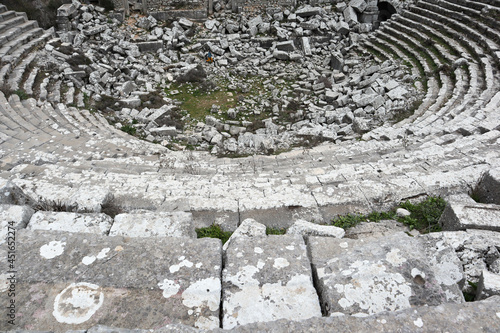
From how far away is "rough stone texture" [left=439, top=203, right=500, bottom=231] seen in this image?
12.5ft

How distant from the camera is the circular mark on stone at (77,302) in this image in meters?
2.48

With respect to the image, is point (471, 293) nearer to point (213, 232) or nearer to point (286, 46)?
point (213, 232)

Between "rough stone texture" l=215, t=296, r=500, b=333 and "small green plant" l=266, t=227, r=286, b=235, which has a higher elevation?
"rough stone texture" l=215, t=296, r=500, b=333

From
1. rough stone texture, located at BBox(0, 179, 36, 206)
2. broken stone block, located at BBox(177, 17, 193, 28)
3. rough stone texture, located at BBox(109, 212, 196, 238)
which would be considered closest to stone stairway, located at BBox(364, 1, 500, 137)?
rough stone texture, located at BBox(109, 212, 196, 238)

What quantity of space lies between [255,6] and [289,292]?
19605 mm

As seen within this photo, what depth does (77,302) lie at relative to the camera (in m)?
2.57

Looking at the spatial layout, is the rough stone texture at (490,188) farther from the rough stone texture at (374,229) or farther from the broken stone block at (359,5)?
Result: the broken stone block at (359,5)

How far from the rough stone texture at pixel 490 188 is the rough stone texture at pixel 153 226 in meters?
4.18

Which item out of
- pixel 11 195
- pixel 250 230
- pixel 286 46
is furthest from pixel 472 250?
pixel 286 46

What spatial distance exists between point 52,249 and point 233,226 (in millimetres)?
2291

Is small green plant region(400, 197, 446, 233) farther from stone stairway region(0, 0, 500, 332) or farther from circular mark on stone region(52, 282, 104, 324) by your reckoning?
circular mark on stone region(52, 282, 104, 324)

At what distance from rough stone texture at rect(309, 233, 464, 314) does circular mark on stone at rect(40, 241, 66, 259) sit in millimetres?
2356

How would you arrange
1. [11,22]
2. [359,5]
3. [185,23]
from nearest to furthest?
[11,22] → [185,23] → [359,5]

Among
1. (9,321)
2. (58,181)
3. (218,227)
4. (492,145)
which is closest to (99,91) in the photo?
(58,181)
